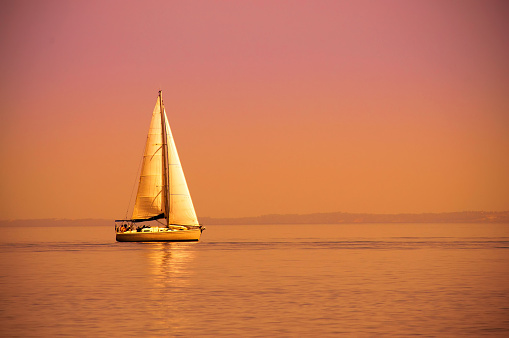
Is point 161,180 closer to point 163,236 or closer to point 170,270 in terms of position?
point 163,236

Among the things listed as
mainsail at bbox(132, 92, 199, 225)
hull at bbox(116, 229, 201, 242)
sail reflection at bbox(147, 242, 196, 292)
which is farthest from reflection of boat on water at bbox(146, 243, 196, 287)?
mainsail at bbox(132, 92, 199, 225)

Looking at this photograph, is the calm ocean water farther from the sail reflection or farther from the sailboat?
the sailboat

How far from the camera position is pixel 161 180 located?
A: 107125 mm

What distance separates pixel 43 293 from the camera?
44.8 metres

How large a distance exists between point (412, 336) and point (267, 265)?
41.0 m

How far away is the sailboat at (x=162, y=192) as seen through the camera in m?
106

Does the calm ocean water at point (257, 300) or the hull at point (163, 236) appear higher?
the hull at point (163, 236)

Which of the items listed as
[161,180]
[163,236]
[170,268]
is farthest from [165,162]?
[170,268]

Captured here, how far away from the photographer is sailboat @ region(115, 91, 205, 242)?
10644 cm

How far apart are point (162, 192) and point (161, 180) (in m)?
1.72

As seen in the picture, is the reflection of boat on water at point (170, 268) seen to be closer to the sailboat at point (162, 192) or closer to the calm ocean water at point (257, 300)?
the calm ocean water at point (257, 300)

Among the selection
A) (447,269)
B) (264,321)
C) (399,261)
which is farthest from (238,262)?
(264,321)

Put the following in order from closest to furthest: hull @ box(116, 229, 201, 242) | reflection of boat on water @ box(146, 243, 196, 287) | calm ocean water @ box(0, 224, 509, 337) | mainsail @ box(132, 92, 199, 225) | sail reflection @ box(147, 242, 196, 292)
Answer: calm ocean water @ box(0, 224, 509, 337)
sail reflection @ box(147, 242, 196, 292)
reflection of boat on water @ box(146, 243, 196, 287)
hull @ box(116, 229, 201, 242)
mainsail @ box(132, 92, 199, 225)

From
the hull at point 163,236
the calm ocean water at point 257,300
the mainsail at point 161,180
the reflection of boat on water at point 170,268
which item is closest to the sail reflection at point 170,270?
the reflection of boat on water at point 170,268
